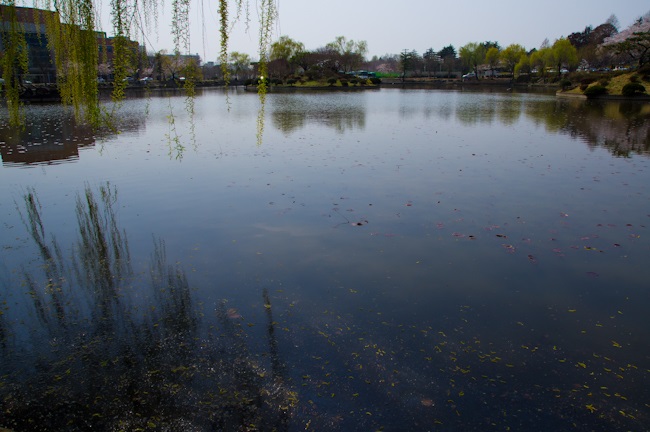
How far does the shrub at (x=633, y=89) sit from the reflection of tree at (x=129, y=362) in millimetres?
42736

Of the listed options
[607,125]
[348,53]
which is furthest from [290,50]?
[607,125]

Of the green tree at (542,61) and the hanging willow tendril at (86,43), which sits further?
the green tree at (542,61)

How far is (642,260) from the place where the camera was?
6418 mm

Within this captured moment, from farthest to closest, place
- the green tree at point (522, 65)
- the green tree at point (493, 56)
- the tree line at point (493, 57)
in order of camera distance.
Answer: the green tree at point (493, 56)
the green tree at point (522, 65)
the tree line at point (493, 57)

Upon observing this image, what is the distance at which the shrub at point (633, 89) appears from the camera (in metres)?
36.4

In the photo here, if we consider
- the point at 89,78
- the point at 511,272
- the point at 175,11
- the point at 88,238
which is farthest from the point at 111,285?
the point at 511,272

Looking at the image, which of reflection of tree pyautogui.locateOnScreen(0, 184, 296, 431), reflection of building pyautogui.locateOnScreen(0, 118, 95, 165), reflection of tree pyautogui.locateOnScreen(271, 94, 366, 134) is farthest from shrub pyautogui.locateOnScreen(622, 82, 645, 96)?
reflection of tree pyautogui.locateOnScreen(0, 184, 296, 431)

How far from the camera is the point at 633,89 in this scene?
119ft

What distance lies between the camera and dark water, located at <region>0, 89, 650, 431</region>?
376 cm

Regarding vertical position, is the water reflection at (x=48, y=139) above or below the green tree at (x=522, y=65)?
below

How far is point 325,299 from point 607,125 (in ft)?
74.4

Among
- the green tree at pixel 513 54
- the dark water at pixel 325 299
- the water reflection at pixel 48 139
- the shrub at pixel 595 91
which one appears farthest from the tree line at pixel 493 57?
the dark water at pixel 325 299

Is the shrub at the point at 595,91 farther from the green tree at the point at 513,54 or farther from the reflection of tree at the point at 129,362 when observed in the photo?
the green tree at the point at 513,54

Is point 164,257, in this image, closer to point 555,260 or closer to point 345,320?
point 345,320
